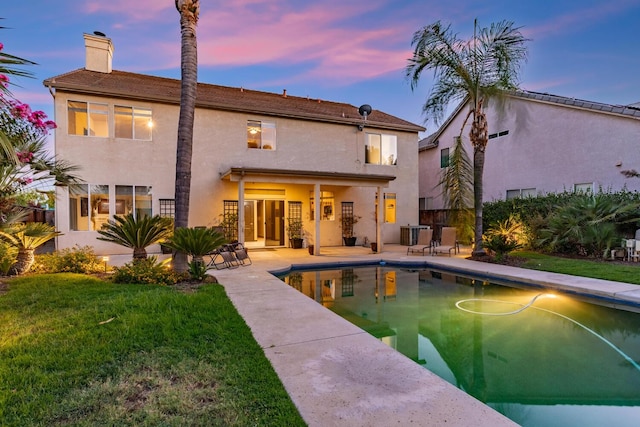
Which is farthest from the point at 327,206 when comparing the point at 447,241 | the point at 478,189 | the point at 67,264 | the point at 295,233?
the point at 67,264

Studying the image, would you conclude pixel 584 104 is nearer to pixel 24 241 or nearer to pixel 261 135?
pixel 261 135

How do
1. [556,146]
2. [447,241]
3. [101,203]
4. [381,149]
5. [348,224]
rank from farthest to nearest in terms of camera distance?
[381,149] < [348,224] < [556,146] < [447,241] < [101,203]

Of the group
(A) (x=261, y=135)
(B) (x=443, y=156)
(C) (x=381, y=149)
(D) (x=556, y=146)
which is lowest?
(D) (x=556, y=146)

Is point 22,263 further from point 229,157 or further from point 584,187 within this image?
point 584,187

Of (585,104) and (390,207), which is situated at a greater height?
(585,104)

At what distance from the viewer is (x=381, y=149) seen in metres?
17.2

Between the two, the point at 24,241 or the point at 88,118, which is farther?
the point at 88,118

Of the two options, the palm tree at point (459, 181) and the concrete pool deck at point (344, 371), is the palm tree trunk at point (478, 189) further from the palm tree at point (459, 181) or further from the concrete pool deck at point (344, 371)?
the concrete pool deck at point (344, 371)

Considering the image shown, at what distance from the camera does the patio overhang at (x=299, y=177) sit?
1195cm

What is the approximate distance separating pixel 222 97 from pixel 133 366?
1349 cm

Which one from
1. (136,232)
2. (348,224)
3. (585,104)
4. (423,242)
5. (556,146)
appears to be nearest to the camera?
(136,232)

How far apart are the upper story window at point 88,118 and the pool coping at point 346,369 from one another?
30.6ft

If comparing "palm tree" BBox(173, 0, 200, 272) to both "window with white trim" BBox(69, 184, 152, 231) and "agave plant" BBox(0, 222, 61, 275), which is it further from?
"window with white trim" BBox(69, 184, 152, 231)

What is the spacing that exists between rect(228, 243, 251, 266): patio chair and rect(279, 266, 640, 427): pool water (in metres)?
2.45
